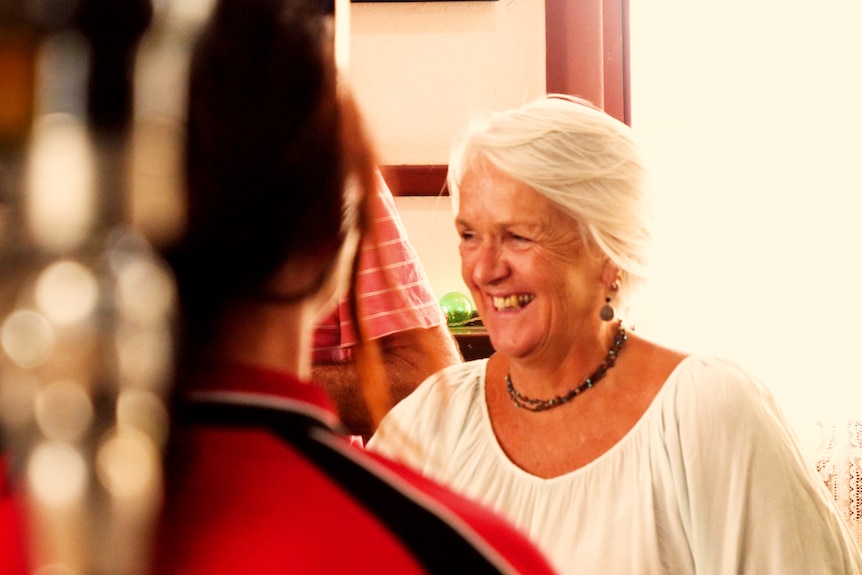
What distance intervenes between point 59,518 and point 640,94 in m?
2.94

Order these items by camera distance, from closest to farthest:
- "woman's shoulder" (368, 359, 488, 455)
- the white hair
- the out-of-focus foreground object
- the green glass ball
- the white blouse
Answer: the out-of-focus foreground object, the white blouse, the white hair, "woman's shoulder" (368, 359, 488, 455), the green glass ball

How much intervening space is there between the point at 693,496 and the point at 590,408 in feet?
0.81

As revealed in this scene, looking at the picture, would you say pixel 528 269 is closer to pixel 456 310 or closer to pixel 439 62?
pixel 456 310

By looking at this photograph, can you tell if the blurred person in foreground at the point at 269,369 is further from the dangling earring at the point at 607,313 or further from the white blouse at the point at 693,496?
the dangling earring at the point at 607,313

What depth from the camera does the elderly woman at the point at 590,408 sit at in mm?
1496

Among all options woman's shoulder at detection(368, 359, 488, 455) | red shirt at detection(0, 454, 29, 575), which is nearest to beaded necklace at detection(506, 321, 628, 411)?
woman's shoulder at detection(368, 359, 488, 455)

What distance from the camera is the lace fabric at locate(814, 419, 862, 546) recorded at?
3.12 meters

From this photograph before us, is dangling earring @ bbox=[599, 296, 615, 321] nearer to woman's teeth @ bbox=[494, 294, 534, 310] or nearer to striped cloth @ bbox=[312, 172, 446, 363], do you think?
woman's teeth @ bbox=[494, 294, 534, 310]

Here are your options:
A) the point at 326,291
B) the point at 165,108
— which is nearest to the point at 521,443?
the point at 326,291

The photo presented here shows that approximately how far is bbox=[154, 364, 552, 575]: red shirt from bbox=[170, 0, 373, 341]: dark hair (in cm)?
6

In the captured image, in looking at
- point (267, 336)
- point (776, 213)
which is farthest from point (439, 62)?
point (267, 336)

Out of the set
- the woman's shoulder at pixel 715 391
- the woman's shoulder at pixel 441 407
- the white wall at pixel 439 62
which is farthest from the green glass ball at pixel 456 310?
the woman's shoulder at pixel 715 391

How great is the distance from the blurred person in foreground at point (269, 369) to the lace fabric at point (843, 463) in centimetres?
287

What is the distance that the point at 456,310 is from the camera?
2686mm
